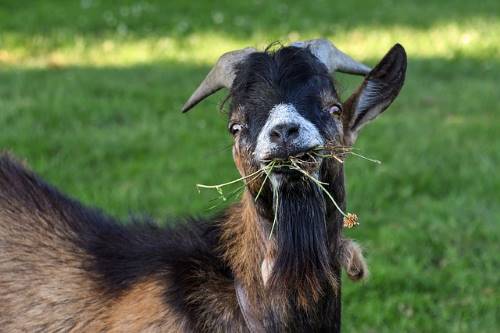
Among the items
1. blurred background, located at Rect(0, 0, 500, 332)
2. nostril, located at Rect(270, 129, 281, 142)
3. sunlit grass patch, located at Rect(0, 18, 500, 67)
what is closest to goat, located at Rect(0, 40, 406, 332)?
nostril, located at Rect(270, 129, 281, 142)

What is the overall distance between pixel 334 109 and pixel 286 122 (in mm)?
426

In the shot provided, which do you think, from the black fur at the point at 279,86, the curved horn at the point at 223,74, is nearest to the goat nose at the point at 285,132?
the black fur at the point at 279,86

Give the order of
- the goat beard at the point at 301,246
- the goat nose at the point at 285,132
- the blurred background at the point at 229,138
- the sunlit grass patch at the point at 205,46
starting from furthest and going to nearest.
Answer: the sunlit grass patch at the point at 205,46 < the blurred background at the point at 229,138 < the goat beard at the point at 301,246 < the goat nose at the point at 285,132

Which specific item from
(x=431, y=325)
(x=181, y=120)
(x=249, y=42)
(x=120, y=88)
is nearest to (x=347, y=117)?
(x=431, y=325)

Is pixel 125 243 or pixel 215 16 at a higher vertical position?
pixel 215 16

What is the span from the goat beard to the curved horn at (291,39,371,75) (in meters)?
0.72

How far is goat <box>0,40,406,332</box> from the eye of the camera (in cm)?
368

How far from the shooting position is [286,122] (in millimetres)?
Answer: 3465

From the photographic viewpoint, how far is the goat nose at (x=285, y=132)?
3.45m

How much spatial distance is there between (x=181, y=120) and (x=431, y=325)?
13.0 ft

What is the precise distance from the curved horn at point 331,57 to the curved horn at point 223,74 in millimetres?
240

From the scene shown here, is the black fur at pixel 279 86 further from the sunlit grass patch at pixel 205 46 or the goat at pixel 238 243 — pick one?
the sunlit grass patch at pixel 205 46

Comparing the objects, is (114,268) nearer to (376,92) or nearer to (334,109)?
(334,109)

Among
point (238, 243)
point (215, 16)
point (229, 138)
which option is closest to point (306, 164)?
point (238, 243)
